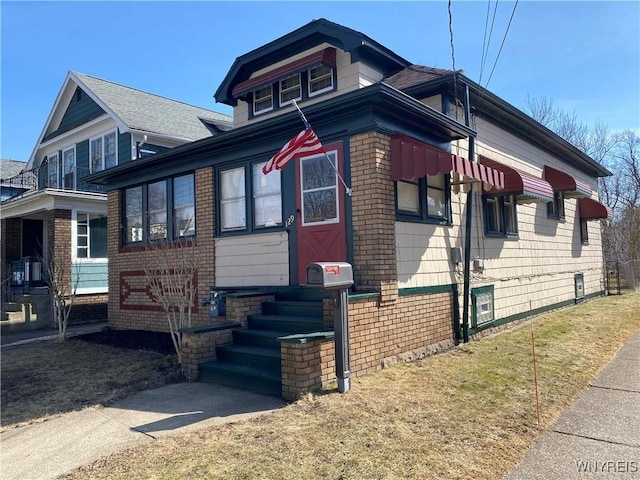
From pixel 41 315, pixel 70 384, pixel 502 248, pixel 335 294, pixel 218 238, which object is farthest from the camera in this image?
pixel 41 315

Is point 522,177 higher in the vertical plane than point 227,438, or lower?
higher

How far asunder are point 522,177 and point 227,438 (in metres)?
7.50

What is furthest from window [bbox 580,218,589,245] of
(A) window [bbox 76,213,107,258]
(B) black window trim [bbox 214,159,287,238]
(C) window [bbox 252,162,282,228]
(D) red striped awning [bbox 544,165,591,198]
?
(A) window [bbox 76,213,107,258]

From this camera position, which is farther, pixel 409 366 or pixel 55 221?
pixel 55 221

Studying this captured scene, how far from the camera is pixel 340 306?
5461mm

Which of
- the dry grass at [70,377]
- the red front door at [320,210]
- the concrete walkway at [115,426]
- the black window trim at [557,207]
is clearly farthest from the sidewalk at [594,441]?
the black window trim at [557,207]

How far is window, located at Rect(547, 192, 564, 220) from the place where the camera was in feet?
43.8

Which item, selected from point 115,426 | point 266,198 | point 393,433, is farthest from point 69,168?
point 393,433

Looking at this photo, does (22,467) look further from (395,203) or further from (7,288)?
(7,288)

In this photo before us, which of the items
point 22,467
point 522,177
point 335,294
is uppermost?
point 522,177

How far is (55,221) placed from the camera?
1419 centimetres

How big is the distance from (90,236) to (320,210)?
10517 millimetres

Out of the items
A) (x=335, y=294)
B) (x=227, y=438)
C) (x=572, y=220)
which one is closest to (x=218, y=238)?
(x=335, y=294)

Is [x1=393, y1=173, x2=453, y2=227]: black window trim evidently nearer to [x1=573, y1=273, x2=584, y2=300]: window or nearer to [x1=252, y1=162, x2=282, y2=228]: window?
[x1=252, y1=162, x2=282, y2=228]: window
